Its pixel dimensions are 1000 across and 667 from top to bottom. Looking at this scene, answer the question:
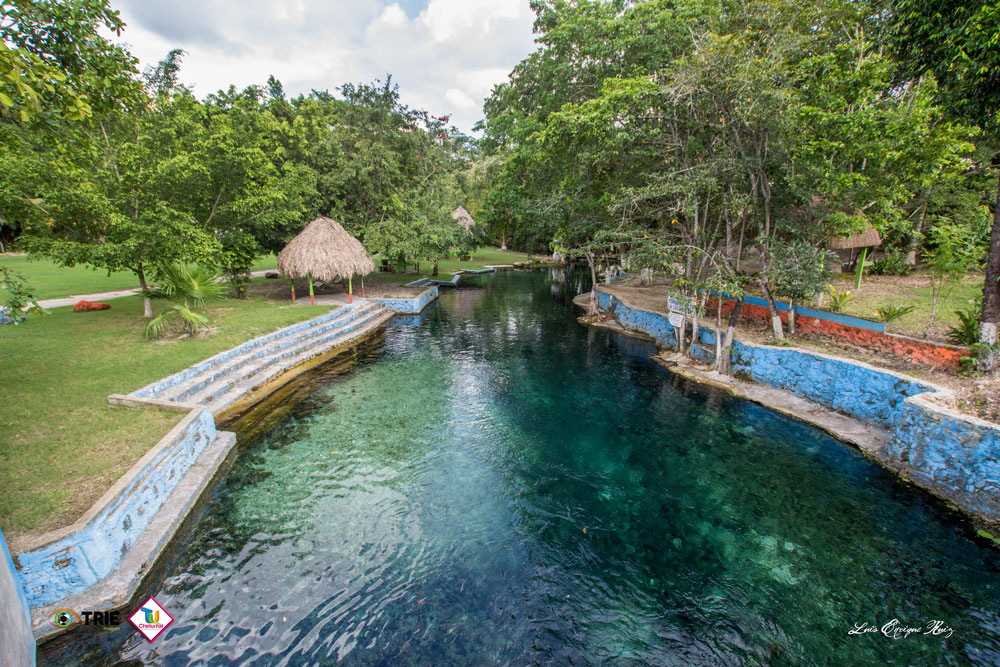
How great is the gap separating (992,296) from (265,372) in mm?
15304

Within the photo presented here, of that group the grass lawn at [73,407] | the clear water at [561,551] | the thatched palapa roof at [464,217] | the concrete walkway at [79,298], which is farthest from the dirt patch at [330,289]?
the thatched palapa roof at [464,217]

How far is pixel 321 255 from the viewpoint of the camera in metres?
17.0

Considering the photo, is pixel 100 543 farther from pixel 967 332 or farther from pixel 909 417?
pixel 967 332

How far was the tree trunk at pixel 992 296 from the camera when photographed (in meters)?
7.30

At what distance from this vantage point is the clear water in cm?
445

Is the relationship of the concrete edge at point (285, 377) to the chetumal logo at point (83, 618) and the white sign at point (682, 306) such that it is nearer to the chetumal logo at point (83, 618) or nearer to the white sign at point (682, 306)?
the chetumal logo at point (83, 618)

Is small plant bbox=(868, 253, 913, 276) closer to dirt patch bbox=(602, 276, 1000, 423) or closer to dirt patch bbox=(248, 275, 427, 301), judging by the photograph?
dirt patch bbox=(602, 276, 1000, 423)

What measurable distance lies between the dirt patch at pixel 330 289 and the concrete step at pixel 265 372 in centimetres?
472

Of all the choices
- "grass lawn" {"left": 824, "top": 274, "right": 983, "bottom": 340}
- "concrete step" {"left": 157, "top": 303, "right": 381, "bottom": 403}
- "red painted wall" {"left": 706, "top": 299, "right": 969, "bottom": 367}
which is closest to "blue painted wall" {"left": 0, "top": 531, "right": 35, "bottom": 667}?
"concrete step" {"left": 157, "top": 303, "right": 381, "bottom": 403}

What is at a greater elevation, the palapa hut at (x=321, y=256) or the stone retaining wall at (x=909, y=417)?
the palapa hut at (x=321, y=256)

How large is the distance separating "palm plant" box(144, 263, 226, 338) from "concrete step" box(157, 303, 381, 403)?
4.98ft

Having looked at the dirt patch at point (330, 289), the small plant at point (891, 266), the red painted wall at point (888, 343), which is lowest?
the red painted wall at point (888, 343)

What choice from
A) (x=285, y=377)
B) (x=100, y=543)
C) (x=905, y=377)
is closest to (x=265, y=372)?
(x=285, y=377)

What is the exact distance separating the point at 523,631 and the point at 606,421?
5.46 m
